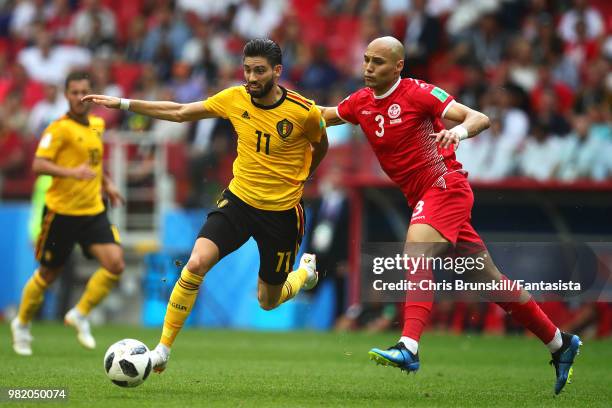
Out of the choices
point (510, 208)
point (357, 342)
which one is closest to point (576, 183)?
point (510, 208)

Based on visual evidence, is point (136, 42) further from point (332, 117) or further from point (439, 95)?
point (439, 95)

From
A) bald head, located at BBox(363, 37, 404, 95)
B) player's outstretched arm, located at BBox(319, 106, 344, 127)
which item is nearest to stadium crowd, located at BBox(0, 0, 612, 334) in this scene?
player's outstretched arm, located at BBox(319, 106, 344, 127)

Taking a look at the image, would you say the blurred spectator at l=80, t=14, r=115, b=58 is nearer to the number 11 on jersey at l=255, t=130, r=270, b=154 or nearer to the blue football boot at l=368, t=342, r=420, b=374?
the number 11 on jersey at l=255, t=130, r=270, b=154

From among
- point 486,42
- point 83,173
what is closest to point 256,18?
point 486,42

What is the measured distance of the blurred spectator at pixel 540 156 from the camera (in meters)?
15.8

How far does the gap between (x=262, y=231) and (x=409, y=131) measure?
140cm

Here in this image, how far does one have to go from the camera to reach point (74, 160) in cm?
1177

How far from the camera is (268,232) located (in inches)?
352

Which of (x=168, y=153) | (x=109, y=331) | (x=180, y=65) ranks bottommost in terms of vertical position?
(x=109, y=331)

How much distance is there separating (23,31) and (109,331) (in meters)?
9.49

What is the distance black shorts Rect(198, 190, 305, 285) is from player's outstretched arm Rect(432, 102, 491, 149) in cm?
154

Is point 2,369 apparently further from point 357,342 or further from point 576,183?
point 576,183

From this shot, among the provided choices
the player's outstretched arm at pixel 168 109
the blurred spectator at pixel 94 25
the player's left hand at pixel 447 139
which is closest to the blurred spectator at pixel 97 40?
the blurred spectator at pixel 94 25

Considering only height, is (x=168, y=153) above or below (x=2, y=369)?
above
